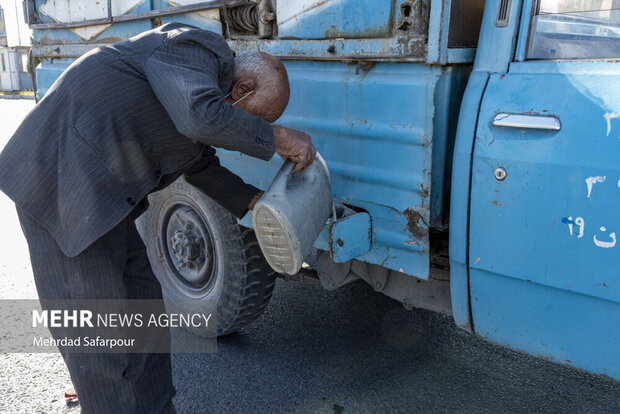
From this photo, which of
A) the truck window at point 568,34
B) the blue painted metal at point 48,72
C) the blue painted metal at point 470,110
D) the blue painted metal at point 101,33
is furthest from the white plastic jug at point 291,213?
the blue painted metal at point 48,72

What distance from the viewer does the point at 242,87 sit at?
1.87 metres

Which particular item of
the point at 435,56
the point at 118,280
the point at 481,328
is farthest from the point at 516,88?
the point at 118,280

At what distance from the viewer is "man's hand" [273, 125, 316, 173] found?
1876mm

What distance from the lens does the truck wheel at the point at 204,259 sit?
106 inches

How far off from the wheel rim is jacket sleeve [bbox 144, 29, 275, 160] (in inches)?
45.3

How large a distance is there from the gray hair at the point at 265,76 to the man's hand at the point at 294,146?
11cm

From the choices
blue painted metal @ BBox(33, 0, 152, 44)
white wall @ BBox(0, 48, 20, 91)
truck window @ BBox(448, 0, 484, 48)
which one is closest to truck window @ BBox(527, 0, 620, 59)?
truck window @ BBox(448, 0, 484, 48)

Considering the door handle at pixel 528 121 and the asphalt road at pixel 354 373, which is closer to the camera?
the door handle at pixel 528 121

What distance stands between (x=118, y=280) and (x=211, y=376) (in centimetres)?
98

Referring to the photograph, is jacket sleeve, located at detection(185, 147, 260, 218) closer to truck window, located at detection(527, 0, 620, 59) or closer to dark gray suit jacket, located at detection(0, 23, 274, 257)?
dark gray suit jacket, located at detection(0, 23, 274, 257)

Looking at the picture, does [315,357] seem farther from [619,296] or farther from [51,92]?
[51,92]

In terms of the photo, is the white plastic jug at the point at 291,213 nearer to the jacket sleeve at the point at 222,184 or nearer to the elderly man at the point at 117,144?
the elderly man at the point at 117,144

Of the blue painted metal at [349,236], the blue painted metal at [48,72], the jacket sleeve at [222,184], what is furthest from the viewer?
the blue painted metal at [48,72]

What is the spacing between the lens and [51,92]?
1795mm
